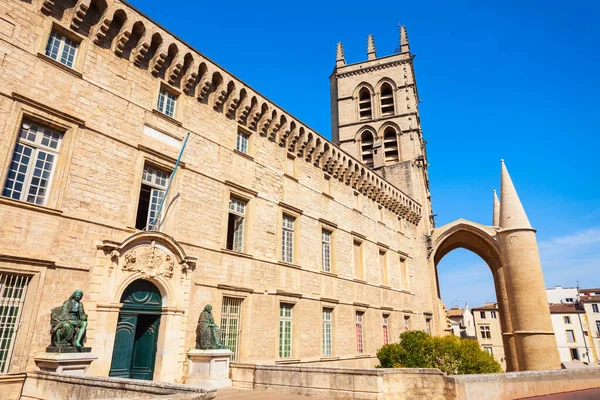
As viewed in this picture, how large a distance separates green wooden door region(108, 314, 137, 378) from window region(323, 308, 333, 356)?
27.1ft

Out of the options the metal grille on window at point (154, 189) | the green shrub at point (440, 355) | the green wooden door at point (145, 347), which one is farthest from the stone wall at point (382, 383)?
the metal grille on window at point (154, 189)

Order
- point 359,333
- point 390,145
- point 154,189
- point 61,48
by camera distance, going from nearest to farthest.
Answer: point 61,48 → point 154,189 → point 359,333 → point 390,145

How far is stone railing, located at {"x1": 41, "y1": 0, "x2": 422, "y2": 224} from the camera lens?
10.2m

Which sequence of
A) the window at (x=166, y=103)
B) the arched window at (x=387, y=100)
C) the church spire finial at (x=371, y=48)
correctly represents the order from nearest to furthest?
the window at (x=166, y=103) → the arched window at (x=387, y=100) → the church spire finial at (x=371, y=48)

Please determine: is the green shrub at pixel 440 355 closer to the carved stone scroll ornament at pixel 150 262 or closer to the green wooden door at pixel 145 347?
the green wooden door at pixel 145 347

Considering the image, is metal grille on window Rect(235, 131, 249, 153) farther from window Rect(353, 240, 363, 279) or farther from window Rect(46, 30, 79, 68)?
window Rect(353, 240, 363, 279)

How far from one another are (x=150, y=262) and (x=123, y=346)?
2.11 metres

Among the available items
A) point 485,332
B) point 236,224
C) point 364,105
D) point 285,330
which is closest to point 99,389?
point 236,224

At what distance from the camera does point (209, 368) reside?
9797mm

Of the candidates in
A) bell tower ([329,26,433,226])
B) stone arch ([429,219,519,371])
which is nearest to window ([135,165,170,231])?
bell tower ([329,26,433,226])

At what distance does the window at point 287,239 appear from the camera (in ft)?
48.7

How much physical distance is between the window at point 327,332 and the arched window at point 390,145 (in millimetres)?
17552

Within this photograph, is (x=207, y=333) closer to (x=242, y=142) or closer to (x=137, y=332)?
(x=137, y=332)

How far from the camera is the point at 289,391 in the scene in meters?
9.15
